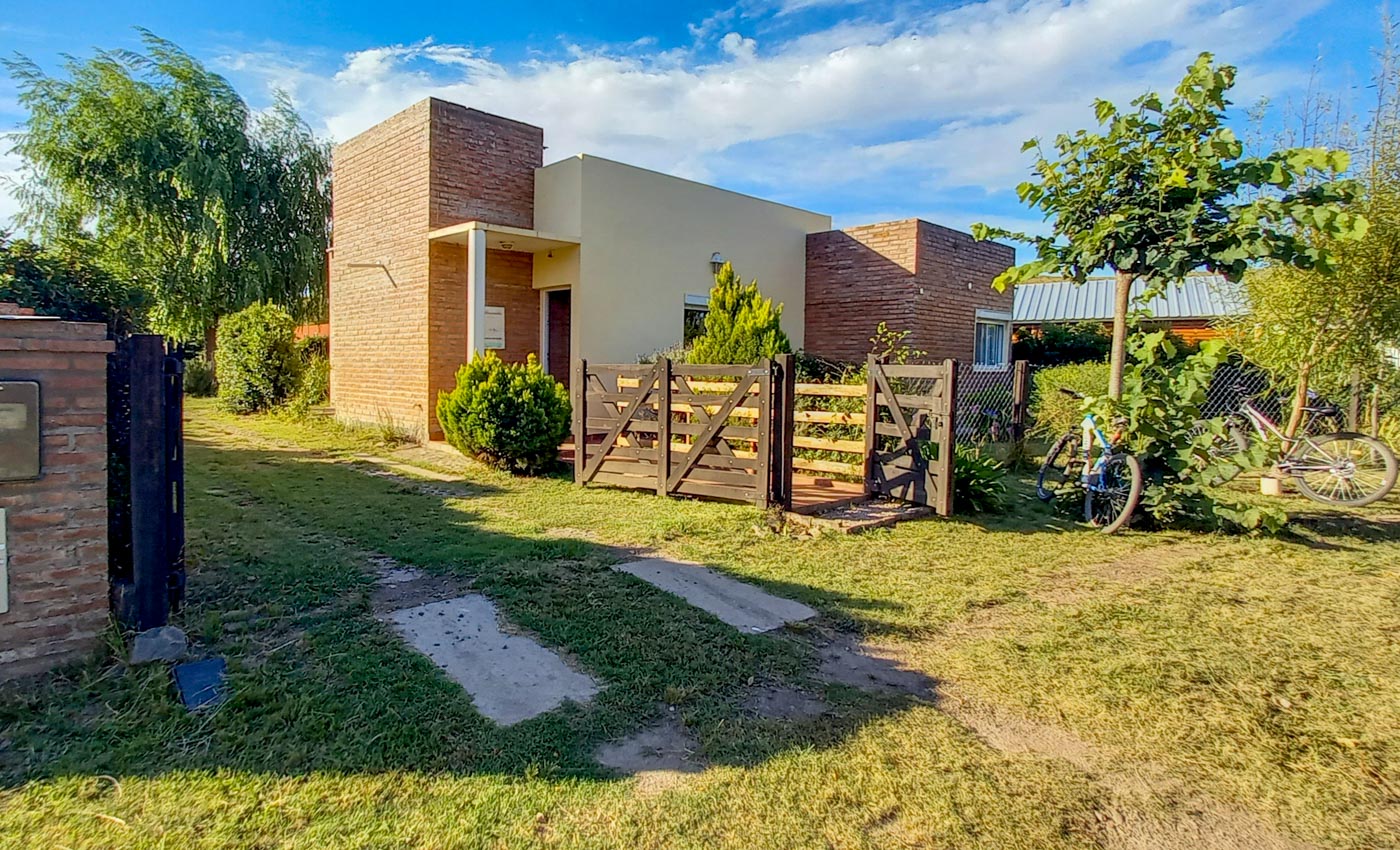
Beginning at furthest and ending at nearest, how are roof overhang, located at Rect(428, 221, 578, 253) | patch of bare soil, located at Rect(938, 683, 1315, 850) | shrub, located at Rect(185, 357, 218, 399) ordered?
1. shrub, located at Rect(185, 357, 218, 399)
2. roof overhang, located at Rect(428, 221, 578, 253)
3. patch of bare soil, located at Rect(938, 683, 1315, 850)

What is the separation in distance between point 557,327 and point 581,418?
5.02 meters

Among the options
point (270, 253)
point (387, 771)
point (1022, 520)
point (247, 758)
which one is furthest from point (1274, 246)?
point (270, 253)

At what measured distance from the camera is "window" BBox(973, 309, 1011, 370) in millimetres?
16188

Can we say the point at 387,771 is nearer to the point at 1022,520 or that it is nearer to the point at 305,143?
the point at 1022,520

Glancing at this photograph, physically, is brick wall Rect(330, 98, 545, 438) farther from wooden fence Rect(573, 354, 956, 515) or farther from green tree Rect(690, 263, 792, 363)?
wooden fence Rect(573, 354, 956, 515)

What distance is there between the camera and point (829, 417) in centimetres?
767

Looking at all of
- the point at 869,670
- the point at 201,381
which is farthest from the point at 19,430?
the point at 201,381

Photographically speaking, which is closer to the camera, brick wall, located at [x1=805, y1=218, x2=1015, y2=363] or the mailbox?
the mailbox

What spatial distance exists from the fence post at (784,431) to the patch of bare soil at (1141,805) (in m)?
3.64

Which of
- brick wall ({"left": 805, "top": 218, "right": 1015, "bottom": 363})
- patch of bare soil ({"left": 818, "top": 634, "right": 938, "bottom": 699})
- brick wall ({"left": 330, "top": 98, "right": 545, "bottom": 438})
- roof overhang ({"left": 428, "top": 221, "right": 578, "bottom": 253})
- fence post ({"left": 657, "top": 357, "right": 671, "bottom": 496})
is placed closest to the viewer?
patch of bare soil ({"left": 818, "top": 634, "right": 938, "bottom": 699})

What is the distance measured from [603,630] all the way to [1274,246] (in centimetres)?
603

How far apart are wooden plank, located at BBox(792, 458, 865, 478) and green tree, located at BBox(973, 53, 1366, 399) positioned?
7.38 ft

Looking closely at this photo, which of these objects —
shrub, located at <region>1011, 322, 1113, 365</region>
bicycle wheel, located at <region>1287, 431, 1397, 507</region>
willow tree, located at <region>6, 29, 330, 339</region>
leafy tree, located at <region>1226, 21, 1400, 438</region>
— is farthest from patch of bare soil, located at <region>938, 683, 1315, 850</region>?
willow tree, located at <region>6, 29, 330, 339</region>

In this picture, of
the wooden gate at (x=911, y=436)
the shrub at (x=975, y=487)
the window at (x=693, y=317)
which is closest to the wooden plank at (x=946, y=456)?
the wooden gate at (x=911, y=436)
